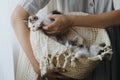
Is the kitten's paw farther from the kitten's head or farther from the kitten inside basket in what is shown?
the kitten's head

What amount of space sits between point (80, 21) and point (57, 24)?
8 cm

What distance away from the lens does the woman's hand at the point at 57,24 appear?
772 mm

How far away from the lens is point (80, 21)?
80 centimetres

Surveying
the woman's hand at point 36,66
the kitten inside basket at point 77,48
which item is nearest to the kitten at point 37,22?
the kitten inside basket at point 77,48

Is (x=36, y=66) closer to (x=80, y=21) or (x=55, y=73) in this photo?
(x=55, y=73)

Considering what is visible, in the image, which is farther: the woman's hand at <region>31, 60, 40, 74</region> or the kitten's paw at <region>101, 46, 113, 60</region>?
the woman's hand at <region>31, 60, 40, 74</region>

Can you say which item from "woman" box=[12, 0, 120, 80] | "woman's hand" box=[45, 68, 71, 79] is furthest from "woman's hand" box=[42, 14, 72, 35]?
"woman's hand" box=[45, 68, 71, 79]

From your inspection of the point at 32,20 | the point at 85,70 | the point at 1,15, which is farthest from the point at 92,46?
the point at 1,15

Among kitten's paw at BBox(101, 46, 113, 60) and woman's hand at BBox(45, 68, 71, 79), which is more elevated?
kitten's paw at BBox(101, 46, 113, 60)

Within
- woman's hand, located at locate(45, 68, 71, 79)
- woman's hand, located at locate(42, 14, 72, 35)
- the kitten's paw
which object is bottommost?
woman's hand, located at locate(45, 68, 71, 79)

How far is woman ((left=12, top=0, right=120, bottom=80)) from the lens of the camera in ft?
2.59

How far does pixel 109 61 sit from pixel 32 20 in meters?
0.30

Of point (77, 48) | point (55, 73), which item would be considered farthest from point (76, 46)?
point (55, 73)

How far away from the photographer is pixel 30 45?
0.85 metres
